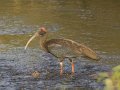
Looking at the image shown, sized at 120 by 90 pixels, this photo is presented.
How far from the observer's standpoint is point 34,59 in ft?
37.6

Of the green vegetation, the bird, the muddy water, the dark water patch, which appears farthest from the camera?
the bird

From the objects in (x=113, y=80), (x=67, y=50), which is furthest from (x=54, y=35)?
(x=113, y=80)

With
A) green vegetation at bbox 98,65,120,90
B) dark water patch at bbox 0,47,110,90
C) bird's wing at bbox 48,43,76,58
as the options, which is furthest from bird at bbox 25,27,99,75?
green vegetation at bbox 98,65,120,90

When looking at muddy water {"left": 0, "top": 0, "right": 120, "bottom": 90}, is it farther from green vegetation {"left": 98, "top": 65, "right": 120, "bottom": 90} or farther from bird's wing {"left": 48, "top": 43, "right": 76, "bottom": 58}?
green vegetation {"left": 98, "top": 65, "right": 120, "bottom": 90}

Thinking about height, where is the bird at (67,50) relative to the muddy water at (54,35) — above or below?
above

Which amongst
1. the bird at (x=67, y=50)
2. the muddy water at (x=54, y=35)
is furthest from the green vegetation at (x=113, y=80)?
the bird at (x=67, y=50)

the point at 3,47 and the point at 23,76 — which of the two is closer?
the point at 23,76

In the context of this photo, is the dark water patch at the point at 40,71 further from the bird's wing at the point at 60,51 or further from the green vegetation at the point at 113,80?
the green vegetation at the point at 113,80

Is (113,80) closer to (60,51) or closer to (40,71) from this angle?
(60,51)

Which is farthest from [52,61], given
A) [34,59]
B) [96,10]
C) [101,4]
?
[101,4]

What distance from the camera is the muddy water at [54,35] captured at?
9.73m

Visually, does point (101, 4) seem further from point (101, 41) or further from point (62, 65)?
point (62, 65)

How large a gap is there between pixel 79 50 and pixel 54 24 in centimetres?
515

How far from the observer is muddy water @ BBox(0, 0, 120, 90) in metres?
9.73
